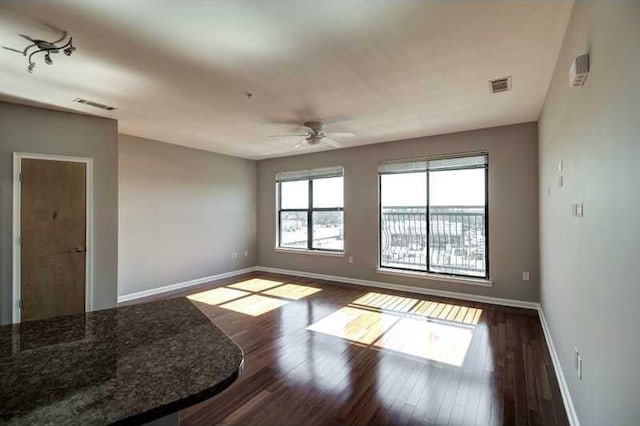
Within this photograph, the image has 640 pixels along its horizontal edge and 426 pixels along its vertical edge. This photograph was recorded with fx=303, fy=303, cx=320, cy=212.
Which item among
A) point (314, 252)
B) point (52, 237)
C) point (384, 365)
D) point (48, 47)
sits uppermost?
point (48, 47)

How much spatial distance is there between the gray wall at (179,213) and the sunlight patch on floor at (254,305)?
1624 millimetres

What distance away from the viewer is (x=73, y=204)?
376cm

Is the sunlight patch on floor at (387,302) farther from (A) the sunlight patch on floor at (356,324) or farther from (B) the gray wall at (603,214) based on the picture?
(B) the gray wall at (603,214)

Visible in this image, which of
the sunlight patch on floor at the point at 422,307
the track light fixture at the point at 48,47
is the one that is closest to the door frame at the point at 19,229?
the track light fixture at the point at 48,47

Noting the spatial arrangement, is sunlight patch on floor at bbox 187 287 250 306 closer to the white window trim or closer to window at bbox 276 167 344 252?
the white window trim

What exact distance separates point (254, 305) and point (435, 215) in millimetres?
3224

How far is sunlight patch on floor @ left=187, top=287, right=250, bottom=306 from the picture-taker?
471cm

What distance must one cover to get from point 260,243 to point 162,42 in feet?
17.4

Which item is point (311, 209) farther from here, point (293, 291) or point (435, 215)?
point (435, 215)

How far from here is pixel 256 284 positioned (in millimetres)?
5738

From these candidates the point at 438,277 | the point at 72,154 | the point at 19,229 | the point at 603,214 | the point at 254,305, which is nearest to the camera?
the point at 603,214

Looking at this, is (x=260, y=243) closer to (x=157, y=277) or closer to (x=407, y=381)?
(x=157, y=277)

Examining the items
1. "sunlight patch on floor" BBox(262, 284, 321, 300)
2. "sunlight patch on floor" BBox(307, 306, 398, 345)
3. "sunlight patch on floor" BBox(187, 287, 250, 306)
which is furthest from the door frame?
"sunlight patch on floor" BBox(307, 306, 398, 345)

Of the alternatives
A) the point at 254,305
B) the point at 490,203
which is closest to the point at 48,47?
the point at 254,305
